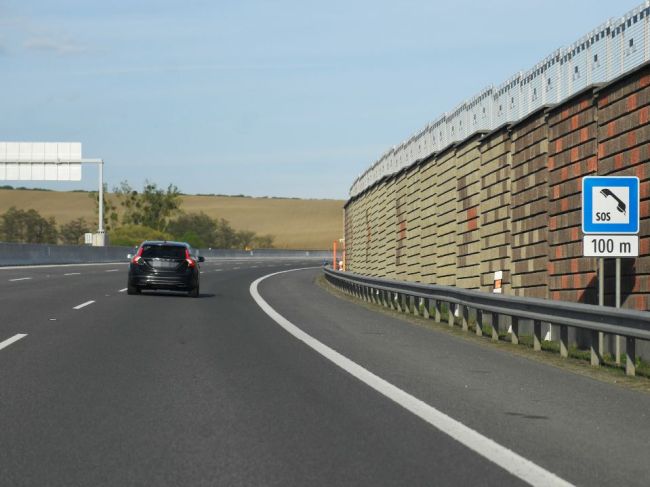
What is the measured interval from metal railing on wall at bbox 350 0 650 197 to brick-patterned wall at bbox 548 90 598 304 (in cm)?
35

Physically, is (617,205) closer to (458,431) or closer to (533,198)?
(533,198)

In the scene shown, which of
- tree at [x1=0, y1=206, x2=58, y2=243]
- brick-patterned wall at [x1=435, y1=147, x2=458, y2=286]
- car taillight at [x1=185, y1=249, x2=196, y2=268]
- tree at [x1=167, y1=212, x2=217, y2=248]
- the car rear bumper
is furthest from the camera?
tree at [x1=167, y1=212, x2=217, y2=248]

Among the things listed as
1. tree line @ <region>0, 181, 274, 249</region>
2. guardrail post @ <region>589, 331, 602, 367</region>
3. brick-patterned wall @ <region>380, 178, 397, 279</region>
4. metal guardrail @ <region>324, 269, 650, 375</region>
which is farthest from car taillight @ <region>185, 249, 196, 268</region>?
tree line @ <region>0, 181, 274, 249</region>

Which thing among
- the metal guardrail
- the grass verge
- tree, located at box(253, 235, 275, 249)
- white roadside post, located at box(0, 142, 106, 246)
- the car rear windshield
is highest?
white roadside post, located at box(0, 142, 106, 246)

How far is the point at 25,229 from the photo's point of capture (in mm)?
127125

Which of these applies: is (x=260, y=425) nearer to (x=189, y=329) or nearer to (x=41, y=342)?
(x=41, y=342)

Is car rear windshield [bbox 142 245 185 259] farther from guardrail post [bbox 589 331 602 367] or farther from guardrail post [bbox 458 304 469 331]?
guardrail post [bbox 589 331 602 367]

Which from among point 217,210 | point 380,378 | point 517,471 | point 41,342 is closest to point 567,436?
point 517,471

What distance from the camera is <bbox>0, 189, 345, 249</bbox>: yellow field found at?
149875 mm

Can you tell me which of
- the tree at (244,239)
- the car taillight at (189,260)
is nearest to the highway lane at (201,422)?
the car taillight at (189,260)

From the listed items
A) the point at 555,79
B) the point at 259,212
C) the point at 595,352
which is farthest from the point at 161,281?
the point at 259,212

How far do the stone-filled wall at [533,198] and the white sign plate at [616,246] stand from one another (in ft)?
1.00

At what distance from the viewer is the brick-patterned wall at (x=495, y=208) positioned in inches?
711

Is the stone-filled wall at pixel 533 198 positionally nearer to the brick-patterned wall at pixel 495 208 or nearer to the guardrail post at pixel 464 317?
the brick-patterned wall at pixel 495 208
